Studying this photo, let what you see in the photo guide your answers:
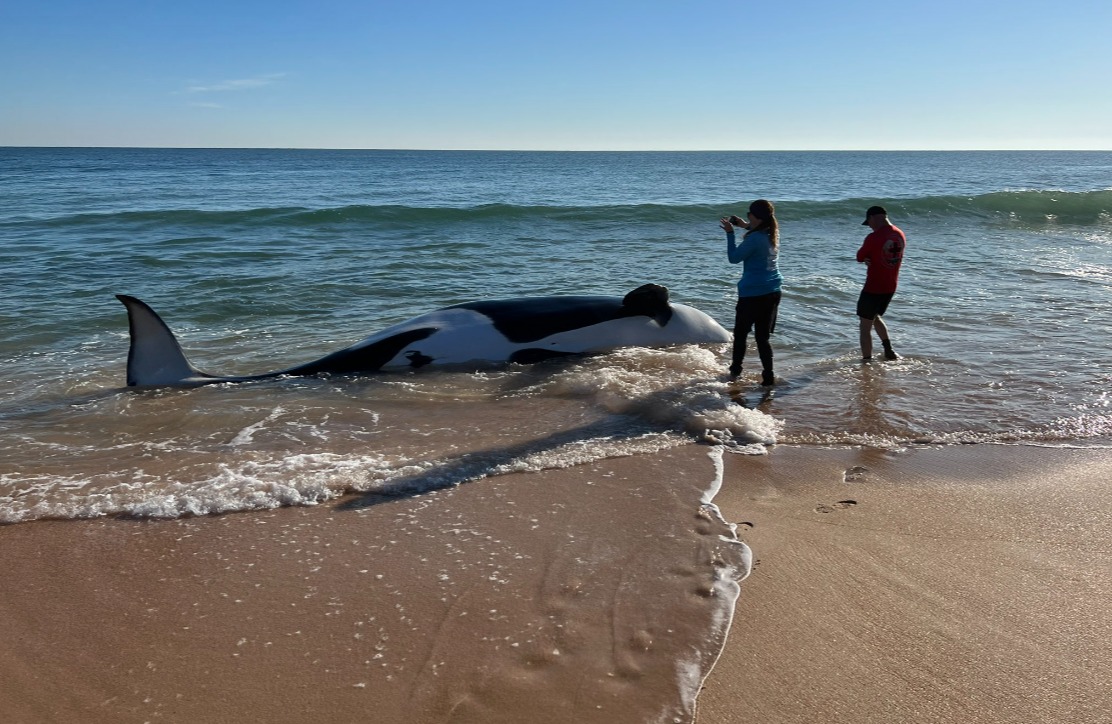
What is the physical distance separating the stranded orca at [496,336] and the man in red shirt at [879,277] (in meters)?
1.78

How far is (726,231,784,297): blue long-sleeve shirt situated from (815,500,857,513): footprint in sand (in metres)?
3.53

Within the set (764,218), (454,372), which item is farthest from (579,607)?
(764,218)

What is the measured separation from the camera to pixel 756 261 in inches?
334

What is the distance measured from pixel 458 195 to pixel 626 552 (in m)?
39.5

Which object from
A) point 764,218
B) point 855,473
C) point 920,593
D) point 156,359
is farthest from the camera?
point 764,218

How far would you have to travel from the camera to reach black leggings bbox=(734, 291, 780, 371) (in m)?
8.55

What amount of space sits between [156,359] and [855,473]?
668cm

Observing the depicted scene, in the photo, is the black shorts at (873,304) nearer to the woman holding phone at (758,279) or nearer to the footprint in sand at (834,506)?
the woman holding phone at (758,279)

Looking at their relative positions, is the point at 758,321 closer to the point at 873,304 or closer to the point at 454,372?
the point at 873,304

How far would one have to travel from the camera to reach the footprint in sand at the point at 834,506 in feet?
17.1

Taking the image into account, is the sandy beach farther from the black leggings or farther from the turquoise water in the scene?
the black leggings

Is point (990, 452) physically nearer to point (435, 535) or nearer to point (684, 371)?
point (684, 371)

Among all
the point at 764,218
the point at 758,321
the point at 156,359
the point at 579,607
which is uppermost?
the point at 764,218

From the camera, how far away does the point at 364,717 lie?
10.4ft
